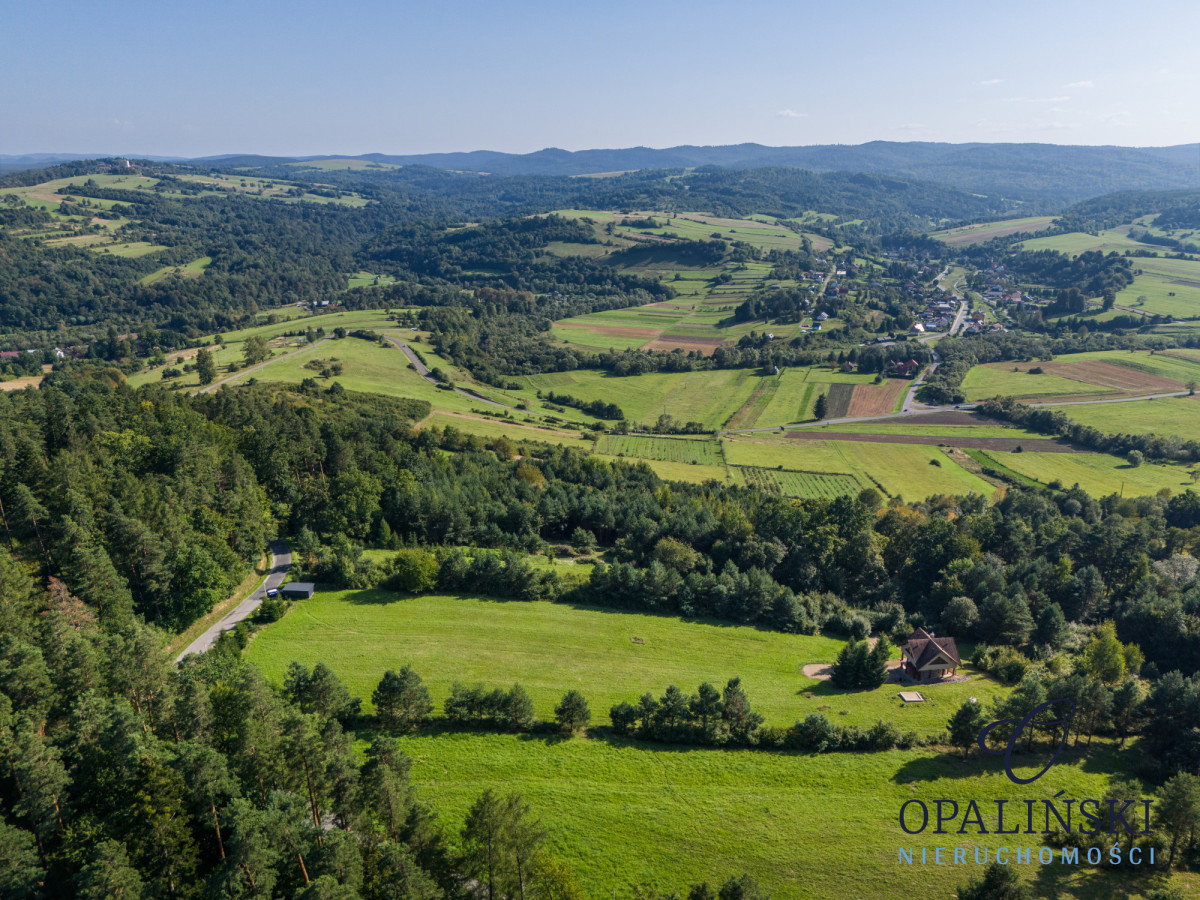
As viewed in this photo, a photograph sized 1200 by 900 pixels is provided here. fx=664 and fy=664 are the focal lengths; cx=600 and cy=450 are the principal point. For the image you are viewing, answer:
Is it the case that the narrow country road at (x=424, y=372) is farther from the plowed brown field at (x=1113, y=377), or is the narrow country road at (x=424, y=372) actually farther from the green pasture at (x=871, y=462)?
the plowed brown field at (x=1113, y=377)

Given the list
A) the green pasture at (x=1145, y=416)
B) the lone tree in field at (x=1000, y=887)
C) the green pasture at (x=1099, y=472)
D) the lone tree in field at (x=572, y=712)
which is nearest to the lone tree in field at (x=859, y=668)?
the lone tree in field at (x=572, y=712)

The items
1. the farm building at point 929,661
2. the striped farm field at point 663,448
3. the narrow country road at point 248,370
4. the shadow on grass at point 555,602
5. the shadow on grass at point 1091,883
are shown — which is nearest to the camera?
the shadow on grass at point 1091,883

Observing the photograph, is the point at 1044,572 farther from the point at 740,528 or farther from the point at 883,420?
the point at 883,420

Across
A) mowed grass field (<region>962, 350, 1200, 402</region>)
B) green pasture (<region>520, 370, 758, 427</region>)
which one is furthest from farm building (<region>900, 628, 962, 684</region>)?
mowed grass field (<region>962, 350, 1200, 402</region>)

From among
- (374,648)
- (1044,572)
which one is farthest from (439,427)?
(1044,572)

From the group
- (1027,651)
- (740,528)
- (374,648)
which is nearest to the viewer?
(374,648)

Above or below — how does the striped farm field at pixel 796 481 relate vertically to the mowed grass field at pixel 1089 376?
below

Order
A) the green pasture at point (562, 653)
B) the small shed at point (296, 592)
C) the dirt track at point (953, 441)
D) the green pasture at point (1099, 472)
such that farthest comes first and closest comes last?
the dirt track at point (953, 441)
the green pasture at point (1099, 472)
the small shed at point (296, 592)
the green pasture at point (562, 653)
